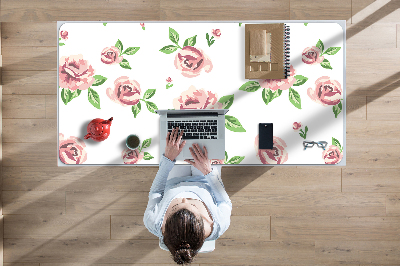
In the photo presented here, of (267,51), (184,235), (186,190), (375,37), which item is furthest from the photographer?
(375,37)

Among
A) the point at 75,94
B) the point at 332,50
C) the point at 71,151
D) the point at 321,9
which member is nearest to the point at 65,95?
the point at 75,94

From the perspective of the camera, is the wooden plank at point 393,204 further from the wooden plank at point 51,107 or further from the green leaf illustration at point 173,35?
the wooden plank at point 51,107

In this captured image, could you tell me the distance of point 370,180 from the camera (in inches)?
63.3

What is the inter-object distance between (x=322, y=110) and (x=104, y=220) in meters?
1.49

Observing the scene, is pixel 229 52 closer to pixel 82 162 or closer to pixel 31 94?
pixel 82 162

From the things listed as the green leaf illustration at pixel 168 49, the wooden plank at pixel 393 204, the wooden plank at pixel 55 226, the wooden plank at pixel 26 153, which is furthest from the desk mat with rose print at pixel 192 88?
the wooden plank at pixel 393 204

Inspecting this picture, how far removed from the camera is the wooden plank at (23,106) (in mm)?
1578

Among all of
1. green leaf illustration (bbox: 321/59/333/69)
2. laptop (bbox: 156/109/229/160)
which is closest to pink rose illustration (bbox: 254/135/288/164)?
laptop (bbox: 156/109/229/160)

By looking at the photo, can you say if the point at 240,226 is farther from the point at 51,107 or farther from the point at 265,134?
the point at 51,107

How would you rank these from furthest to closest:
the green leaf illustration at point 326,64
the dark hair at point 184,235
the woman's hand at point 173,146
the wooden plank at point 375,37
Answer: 1. the wooden plank at point 375,37
2. the green leaf illustration at point 326,64
3. the woman's hand at point 173,146
4. the dark hair at point 184,235

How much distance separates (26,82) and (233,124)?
1349mm

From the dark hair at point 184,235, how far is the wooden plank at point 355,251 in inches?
44.5

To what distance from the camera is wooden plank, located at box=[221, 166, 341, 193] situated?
1613 millimetres

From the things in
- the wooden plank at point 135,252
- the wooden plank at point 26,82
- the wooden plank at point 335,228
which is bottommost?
the wooden plank at point 135,252
